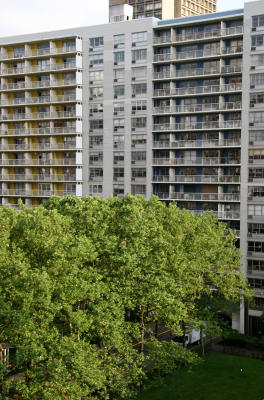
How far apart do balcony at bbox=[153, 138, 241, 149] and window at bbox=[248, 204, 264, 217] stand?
31.7ft

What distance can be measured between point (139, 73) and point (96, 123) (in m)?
11.5

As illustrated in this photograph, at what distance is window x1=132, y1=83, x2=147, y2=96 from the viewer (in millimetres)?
83125

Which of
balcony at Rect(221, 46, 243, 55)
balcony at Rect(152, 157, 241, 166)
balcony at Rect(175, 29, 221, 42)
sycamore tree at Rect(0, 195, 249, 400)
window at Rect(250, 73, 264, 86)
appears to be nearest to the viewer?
sycamore tree at Rect(0, 195, 249, 400)

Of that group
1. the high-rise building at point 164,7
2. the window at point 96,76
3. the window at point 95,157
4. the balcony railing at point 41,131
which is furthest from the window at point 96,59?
the high-rise building at point 164,7

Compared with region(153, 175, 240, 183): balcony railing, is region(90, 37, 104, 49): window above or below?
above

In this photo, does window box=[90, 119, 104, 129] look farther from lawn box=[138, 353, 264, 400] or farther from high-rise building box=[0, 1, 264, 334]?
lawn box=[138, 353, 264, 400]

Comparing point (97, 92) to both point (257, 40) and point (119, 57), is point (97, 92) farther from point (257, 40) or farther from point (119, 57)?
point (257, 40)

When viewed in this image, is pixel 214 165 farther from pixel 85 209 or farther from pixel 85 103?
pixel 85 209

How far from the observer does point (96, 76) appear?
285 feet

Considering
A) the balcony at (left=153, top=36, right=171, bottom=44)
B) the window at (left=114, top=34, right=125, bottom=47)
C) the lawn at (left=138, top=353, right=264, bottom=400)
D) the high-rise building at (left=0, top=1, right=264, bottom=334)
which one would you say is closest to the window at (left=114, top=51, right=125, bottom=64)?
the high-rise building at (left=0, top=1, right=264, bottom=334)

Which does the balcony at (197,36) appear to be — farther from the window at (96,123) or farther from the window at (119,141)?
the window at (96,123)

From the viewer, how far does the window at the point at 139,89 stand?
273 ft

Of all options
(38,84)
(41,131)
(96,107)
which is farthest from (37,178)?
(96,107)

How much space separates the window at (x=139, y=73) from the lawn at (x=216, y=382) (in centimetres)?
4542
